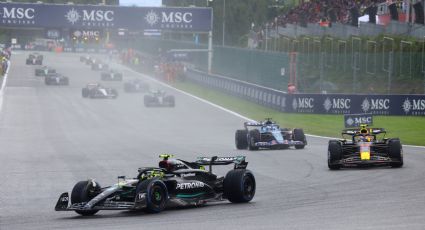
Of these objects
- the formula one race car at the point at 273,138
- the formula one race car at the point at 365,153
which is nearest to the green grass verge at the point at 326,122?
the formula one race car at the point at 273,138

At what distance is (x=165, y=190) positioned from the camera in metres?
15.2

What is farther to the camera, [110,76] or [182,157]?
[110,76]

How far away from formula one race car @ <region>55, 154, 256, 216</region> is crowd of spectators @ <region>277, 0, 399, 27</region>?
4062 centimetres

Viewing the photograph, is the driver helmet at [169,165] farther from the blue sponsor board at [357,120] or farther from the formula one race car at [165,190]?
the blue sponsor board at [357,120]

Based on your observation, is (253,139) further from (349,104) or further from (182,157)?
(349,104)

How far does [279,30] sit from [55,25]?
16.4 meters

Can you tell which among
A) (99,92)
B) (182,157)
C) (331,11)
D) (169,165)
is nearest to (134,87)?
(99,92)

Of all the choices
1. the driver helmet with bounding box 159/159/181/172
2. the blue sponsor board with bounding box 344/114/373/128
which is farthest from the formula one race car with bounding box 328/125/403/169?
the driver helmet with bounding box 159/159/181/172

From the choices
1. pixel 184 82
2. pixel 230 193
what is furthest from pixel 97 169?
pixel 184 82

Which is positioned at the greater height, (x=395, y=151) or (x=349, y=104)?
(x=395, y=151)

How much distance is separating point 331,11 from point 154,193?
1981 inches

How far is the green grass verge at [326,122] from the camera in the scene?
121 ft

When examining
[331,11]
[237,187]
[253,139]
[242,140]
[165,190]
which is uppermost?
[331,11]

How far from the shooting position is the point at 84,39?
73812 mm
